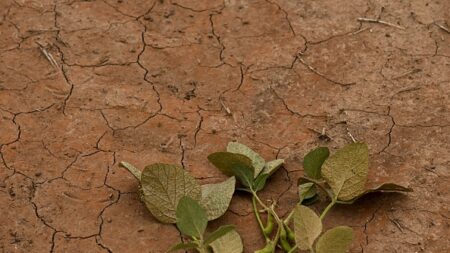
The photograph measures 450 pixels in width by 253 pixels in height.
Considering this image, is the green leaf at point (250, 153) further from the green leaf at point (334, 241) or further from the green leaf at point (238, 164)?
the green leaf at point (334, 241)

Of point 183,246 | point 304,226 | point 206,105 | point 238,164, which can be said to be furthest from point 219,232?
point 206,105

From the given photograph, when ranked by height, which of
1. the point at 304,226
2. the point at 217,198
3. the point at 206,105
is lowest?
the point at 206,105

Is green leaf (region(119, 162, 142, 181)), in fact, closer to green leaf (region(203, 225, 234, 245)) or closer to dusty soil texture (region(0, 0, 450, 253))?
dusty soil texture (region(0, 0, 450, 253))

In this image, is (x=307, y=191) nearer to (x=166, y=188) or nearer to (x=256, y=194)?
(x=256, y=194)

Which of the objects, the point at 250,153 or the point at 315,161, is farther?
the point at 250,153

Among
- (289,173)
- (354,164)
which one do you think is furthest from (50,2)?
(354,164)

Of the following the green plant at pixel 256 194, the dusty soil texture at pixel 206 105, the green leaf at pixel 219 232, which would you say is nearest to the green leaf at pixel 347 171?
the green plant at pixel 256 194

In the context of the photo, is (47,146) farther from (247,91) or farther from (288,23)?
(288,23)

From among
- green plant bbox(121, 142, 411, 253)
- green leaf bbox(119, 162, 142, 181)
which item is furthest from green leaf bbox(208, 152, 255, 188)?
green leaf bbox(119, 162, 142, 181)
